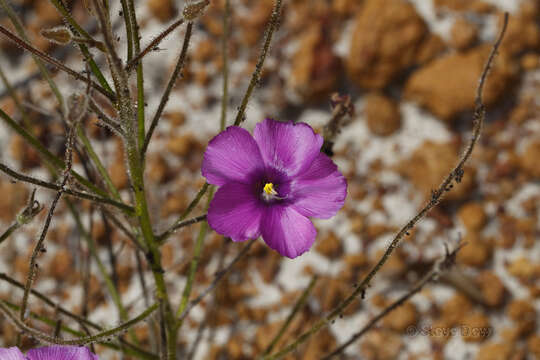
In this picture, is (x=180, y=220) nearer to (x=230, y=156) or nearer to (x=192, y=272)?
(x=230, y=156)

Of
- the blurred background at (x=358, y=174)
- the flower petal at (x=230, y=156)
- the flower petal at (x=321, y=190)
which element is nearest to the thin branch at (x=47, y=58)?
the flower petal at (x=230, y=156)

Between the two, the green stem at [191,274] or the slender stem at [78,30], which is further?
the green stem at [191,274]

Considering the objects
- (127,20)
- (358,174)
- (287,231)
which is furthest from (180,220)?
(358,174)

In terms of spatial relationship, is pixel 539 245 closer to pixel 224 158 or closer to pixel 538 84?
pixel 538 84

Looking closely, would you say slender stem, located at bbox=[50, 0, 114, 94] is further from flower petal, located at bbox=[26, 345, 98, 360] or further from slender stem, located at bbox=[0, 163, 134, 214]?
flower petal, located at bbox=[26, 345, 98, 360]

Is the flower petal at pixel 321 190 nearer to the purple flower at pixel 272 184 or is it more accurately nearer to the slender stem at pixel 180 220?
the purple flower at pixel 272 184

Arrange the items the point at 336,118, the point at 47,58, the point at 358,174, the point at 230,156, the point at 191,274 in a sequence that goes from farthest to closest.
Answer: the point at 358,174, the point at 191,274, the point at 336,118, the point at 230,156, the point at 47,58

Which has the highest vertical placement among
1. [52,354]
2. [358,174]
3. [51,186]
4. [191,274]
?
[358,174]
